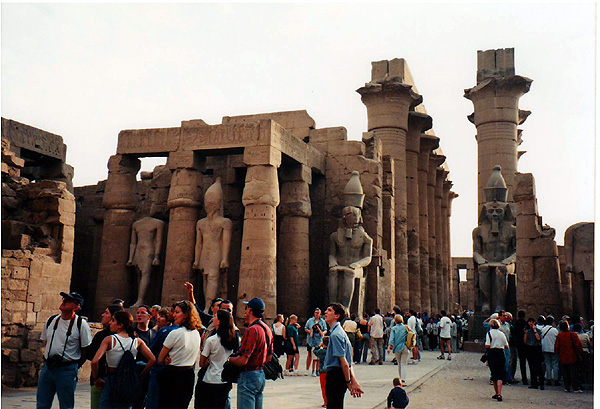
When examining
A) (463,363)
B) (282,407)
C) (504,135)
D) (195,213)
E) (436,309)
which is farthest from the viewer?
(436,309)

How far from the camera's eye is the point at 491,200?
20.1 metres

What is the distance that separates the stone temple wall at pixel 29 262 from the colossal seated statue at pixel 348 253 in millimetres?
6787

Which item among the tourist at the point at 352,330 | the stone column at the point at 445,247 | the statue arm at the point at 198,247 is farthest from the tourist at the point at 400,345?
the stone column at the point at 445,247

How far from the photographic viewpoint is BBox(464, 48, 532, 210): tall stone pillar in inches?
971

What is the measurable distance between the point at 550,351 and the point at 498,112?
1600 centimetres

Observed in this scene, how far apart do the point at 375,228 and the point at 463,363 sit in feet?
16.0

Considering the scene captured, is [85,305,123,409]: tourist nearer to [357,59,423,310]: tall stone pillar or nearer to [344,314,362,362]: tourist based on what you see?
[344,314,362,362]: tourist

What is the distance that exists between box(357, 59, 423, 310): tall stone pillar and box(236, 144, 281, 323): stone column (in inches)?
382

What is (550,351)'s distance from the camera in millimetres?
10516

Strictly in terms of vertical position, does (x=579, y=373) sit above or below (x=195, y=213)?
below

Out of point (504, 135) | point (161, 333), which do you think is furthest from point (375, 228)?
point (161, 333)

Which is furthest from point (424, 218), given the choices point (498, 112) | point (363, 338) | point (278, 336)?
point (278, 336)

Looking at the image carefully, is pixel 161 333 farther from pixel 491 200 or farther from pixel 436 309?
pixel 436 309

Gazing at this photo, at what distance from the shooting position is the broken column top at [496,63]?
82.2 ft
